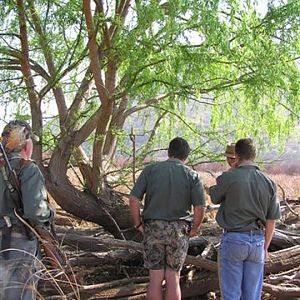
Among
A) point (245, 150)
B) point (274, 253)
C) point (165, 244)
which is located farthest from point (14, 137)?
point (274, 253)

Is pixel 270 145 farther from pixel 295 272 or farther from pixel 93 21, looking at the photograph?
pixel 93 21

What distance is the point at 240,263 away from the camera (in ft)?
15.3

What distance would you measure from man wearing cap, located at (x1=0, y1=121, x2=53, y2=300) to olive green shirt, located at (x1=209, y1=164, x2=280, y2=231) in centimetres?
153

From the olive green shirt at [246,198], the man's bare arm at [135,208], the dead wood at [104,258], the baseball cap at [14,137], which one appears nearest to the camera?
the baseball cap at [14,137]

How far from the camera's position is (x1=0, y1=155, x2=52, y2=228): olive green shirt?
3.75 m

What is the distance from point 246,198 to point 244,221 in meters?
0.19

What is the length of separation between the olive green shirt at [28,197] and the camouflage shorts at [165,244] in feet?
4.01

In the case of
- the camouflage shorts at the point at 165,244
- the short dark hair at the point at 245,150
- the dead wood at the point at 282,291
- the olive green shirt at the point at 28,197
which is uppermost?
the short dark hair at the point at 245,150

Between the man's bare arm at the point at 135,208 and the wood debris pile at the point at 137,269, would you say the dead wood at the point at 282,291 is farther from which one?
the man's bare arm at the point at 135,208

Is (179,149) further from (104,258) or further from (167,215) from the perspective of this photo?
(104,258)

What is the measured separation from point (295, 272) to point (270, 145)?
131 inches

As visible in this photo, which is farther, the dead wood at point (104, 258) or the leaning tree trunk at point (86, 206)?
the leaning tree trunk at point (86, 206)

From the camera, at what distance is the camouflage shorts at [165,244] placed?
483 centimetres

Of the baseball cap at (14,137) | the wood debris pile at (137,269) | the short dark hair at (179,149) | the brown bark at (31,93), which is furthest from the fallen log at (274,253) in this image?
the baseball cap at (14,137)
